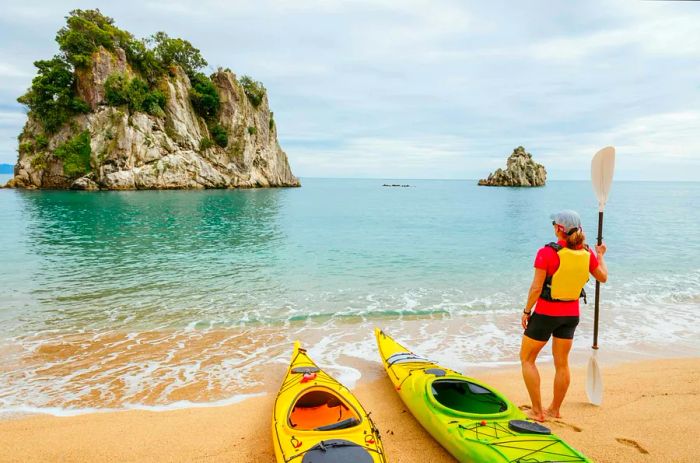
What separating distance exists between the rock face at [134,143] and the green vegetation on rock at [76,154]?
2.75 feet

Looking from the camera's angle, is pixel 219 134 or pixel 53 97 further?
pixel 219 134

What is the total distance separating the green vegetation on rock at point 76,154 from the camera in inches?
2251

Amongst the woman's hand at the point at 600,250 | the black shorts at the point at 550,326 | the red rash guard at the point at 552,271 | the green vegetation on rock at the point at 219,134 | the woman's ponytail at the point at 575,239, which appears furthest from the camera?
the green vegetation on rock at the point at 219,134

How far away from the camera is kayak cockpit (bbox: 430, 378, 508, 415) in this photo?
4.68 meters

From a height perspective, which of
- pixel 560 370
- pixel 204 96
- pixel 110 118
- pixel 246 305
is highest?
pixel 204 96

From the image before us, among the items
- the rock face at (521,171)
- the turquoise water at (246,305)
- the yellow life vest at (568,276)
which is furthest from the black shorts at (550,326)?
the rock face at (521,171)

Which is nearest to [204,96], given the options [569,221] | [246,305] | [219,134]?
[219,134]

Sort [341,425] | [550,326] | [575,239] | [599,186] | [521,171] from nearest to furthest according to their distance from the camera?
[341,425], [575,239], [550,326], [599,186], [521,171]

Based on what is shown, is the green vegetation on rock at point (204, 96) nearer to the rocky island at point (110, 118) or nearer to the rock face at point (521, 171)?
the rocky island at point (110, 118)

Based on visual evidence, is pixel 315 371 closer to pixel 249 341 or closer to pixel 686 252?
pixel 249 341

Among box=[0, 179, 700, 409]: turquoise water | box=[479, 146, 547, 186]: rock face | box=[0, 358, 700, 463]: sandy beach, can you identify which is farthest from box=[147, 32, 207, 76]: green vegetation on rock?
box=[479, 146, 547, 186]: rock face

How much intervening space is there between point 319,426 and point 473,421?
1.74 m

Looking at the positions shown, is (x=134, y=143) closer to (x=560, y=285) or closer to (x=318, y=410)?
(x=318, y=410)

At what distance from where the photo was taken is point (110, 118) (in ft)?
191
